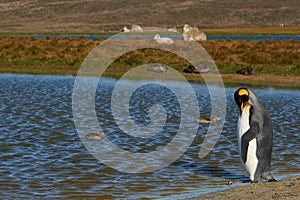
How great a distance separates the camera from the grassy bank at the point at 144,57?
25.3m

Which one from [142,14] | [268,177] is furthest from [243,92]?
[142,14]

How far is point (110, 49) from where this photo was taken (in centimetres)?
2964

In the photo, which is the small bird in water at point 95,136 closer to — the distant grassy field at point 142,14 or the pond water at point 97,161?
the pond water at point 97,161

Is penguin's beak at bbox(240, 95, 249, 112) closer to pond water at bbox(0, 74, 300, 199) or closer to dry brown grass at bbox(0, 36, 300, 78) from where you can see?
pond water at bbox(0, 74, 300, 199)

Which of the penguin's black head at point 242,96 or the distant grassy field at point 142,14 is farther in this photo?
the distant grassy field at point 142,14

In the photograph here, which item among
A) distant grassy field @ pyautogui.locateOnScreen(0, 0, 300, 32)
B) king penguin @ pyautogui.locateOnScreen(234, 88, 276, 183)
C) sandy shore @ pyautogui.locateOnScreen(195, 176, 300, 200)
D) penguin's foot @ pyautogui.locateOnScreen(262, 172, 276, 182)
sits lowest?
penguin's foot @ pyautogui.locateOnScreen(262, 172, 276, 182)

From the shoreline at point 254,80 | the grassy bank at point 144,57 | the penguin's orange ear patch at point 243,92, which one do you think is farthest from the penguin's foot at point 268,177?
the grassy bank at point 144,57

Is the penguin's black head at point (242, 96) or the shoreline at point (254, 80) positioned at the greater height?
the penguin's black head at point (242, 96)

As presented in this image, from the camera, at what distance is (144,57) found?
27.6 metres

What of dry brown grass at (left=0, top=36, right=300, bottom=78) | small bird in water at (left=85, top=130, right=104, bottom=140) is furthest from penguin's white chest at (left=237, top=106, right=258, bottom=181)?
dry brown grass at (left=0, top=36, right=300, bottom=78)

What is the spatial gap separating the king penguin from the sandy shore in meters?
0.58

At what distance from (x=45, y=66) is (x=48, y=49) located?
9.72 feet

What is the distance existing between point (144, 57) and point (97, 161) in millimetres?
17787

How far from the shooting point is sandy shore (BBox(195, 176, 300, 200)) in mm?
7066
